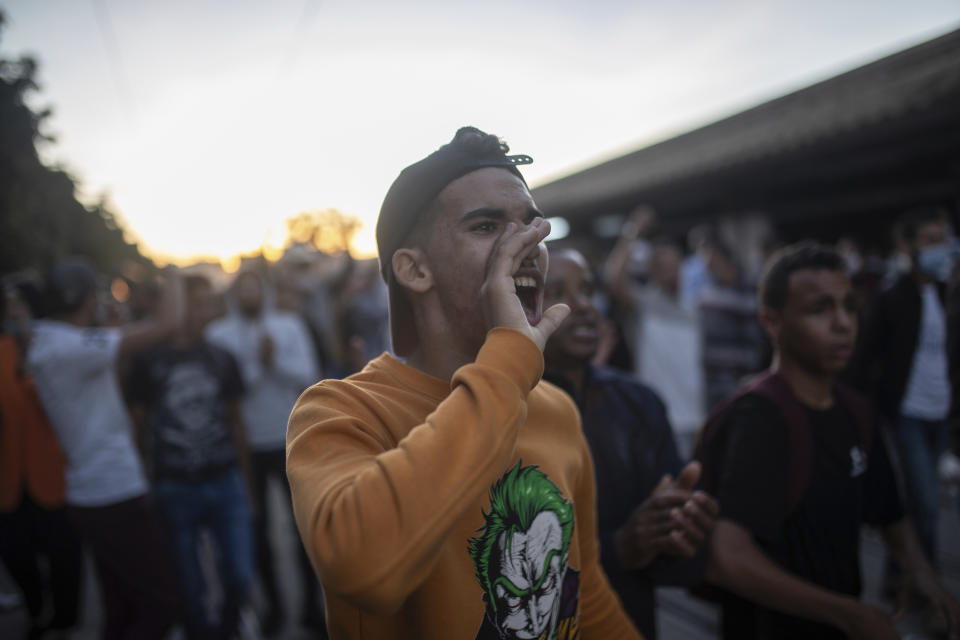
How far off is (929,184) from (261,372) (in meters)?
7.31

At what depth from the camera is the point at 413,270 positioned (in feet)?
4.26

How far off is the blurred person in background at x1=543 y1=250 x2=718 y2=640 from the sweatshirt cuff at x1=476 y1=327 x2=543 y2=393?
2.36ft

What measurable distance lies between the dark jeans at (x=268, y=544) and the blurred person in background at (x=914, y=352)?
3.82m

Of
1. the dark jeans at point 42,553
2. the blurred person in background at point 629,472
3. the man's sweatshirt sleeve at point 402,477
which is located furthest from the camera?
the dark jeans at point 42,553

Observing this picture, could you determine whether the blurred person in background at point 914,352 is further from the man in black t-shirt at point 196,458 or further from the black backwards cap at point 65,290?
the black backwards cap at point 65,290

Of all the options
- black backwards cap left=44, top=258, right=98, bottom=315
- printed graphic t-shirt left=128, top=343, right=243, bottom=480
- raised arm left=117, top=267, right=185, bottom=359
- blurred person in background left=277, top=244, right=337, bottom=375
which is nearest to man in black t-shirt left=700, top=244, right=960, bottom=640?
raised arm left=117, top=267, right=185, bottom=359

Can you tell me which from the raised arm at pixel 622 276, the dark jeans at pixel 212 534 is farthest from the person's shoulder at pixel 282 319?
the raised arm at pixel 622 276

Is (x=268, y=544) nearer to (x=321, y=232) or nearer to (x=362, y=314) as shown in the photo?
(x=362, y=314)

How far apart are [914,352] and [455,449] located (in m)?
4.07

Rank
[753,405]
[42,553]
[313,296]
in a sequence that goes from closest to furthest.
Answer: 1. [753,405]
2. [42,553]
3. [313,296]

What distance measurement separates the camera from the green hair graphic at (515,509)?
45.5 inches

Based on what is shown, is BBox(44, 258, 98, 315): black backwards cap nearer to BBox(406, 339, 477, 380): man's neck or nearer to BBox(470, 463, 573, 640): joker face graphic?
BBox(406, 339, 477, 380): man's neck

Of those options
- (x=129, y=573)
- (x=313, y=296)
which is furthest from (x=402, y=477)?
(x=313, y=296)

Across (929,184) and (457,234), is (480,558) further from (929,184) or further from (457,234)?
(929,184)
